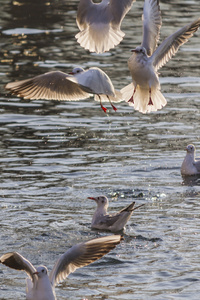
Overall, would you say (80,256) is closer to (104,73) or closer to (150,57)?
(104,73)

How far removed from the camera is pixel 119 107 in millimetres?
20016

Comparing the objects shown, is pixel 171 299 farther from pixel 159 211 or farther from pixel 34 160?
pixel 34 160

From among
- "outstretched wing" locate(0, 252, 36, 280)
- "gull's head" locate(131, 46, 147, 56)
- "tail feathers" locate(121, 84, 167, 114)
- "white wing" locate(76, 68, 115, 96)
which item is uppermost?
"gull's head" locate(131, 46, 147, 56)

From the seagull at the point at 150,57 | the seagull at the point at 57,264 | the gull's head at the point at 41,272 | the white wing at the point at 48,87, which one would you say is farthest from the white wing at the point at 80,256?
the seagull at the point at 150,57

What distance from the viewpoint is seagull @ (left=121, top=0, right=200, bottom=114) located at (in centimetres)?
1293

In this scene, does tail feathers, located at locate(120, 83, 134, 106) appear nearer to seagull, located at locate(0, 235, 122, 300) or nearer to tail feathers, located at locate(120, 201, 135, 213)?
tail feathers, located at locate(120, 201, 135, 213)

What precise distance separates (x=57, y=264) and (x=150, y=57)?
15.5ft

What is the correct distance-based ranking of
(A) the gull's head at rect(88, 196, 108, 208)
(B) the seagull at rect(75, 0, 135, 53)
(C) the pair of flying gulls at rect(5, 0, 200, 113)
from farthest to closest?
(A) the gull's head at rect(88, 196, 108, 208) → (B) the seagull at rect(75, 0, 135, 53) → (C) the pair of flying gulls at rect(5, 0, 200, 113)

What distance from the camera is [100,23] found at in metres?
12.5

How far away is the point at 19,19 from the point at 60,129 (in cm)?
1106

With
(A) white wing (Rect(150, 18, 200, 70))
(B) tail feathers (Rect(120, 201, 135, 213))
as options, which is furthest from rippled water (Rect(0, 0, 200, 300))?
(A) white wing (Rect(150, 18, 200, 70))

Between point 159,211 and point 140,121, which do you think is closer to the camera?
point 159,211

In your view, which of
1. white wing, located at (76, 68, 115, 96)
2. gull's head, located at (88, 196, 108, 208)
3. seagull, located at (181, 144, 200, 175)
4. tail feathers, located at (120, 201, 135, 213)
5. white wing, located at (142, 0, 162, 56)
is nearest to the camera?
white wing, located at (76, 68, 115, 96)

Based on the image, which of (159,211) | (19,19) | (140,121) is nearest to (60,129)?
(140,121)
